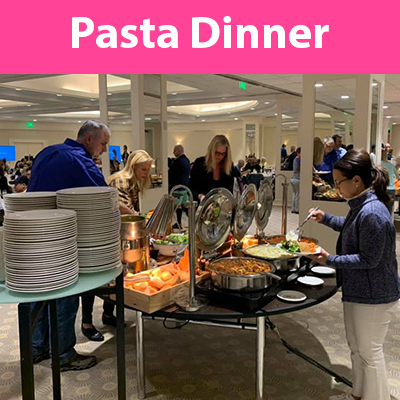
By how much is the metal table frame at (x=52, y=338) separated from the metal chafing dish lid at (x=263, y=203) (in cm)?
139

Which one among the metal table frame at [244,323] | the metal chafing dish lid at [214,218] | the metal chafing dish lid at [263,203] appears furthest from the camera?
the metal chafing dish lid at [263,203]

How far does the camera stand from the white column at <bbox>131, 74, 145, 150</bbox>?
A: 550 cm

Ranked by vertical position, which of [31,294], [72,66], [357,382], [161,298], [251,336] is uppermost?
[72,66]

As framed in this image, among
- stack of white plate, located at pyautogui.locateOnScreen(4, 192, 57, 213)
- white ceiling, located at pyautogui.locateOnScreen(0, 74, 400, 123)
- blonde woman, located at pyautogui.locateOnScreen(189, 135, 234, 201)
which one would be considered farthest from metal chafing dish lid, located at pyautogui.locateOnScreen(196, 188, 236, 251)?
white ceiling, located at pyautogui.locateOnScreen(0, 74, 400, 123)

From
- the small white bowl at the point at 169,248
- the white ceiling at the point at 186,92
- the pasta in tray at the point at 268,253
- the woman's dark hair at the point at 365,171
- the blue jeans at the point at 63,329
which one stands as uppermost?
the white ceiling at the point at 186,92

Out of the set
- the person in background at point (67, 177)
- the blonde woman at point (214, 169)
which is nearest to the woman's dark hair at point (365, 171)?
the person in background at point (67, 177)

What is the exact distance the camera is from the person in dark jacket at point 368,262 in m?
1.74

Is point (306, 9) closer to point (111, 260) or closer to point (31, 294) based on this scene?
point (111, 260)

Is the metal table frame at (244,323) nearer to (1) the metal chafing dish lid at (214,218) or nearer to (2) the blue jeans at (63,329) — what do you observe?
(1) the metal chafing dish lid at (214,218)

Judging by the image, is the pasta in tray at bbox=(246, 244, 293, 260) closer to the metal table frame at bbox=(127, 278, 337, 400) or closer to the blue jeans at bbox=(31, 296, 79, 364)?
the metal table frame at bbox=(127, 278, 337, 400)

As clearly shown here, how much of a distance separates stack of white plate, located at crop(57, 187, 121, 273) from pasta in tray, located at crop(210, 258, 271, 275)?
64cm

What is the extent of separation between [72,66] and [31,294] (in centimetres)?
232

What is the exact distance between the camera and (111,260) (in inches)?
54.1

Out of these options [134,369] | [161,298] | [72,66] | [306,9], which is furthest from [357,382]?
[72,66]
